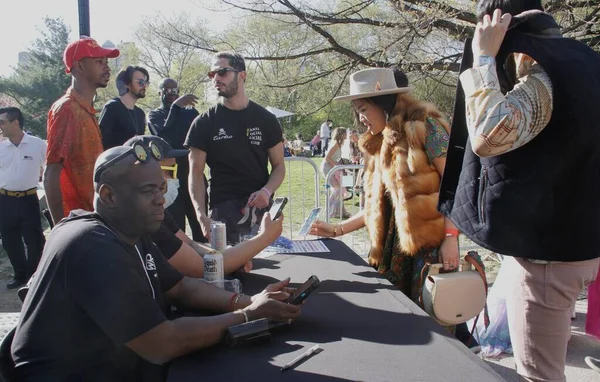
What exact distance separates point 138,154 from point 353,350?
3.25ft

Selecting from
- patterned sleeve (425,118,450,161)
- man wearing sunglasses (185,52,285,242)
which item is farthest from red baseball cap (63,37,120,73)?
patterned sleeve (425,118,450,161)

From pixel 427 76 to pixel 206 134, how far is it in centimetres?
349

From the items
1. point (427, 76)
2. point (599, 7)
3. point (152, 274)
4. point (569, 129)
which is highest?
point (599, 7)

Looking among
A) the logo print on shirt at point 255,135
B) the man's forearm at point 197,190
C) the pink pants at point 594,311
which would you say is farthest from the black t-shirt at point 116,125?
the pink pants at point 594,311

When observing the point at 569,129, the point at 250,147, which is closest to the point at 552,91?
the point at 569,129

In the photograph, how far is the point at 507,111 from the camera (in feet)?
4.79

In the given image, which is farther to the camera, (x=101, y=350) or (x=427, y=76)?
(x=427, y=76)

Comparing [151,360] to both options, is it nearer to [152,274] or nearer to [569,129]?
[152,274]

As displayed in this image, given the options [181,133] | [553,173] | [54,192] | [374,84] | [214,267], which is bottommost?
[214,267]

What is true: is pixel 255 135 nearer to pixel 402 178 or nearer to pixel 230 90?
pixel 230 90

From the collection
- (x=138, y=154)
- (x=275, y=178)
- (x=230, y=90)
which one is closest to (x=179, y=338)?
(x=138, y=154)

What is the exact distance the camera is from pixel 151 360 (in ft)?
4.68

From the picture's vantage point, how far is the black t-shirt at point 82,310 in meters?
1.35

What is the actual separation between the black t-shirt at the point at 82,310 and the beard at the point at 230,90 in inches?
87.6
